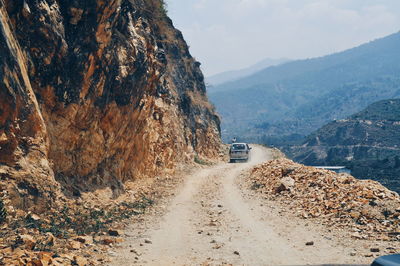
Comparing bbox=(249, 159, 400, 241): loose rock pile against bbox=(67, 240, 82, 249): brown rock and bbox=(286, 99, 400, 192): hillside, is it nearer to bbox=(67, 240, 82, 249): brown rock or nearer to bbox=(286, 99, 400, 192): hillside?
bbox=(67, 240, 82, 249): brown rock

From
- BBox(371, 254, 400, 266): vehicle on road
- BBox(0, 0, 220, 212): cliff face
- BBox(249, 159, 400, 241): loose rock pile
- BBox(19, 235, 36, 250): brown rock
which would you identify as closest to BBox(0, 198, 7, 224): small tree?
BBox(0, 0, 220, 212): cliff face

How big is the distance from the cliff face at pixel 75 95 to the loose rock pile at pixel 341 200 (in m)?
7.35

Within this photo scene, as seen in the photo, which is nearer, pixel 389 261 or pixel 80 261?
pixel 389 261

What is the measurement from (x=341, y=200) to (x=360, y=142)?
310ft

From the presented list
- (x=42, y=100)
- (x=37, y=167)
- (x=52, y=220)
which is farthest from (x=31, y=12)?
(x=52, y=220)

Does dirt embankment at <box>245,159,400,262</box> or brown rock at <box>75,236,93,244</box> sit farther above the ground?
brown rock at <box>75,236,93,244</box>

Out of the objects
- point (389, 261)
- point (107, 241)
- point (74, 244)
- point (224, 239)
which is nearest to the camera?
point (389, 261)

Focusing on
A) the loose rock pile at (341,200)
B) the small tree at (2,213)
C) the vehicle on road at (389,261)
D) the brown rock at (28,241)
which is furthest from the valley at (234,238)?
the small tree at (2,213)

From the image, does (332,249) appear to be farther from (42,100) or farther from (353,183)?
(42,100)

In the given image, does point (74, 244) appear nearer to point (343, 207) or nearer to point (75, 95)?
point (75, 95)

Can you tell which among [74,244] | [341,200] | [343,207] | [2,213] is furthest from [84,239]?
[341,200]

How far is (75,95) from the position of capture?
12.1 metres

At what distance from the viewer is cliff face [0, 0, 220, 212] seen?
9180 mm

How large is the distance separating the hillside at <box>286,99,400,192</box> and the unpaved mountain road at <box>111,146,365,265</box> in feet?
169
